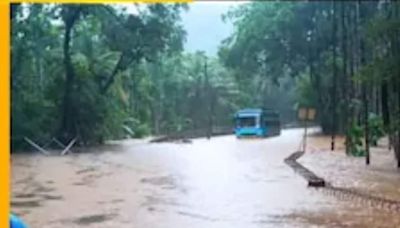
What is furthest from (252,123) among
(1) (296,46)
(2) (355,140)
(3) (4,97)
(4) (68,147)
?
(3) (4,97)

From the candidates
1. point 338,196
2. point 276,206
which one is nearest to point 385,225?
point 276,206

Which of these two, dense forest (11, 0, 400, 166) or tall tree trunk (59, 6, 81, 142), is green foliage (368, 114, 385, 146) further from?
tall tree trunk (59, 6, 81, 142)

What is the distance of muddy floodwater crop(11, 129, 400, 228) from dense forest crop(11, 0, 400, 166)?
135 inches

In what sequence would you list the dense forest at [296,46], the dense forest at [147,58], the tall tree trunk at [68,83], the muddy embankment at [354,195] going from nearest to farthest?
the muddy embankment at [354,195], the dense forest at [147,58], the tall tree trunk at [68,83], the dense forest at [296,46]

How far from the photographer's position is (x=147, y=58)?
142ft

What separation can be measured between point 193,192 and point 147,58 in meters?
25.8

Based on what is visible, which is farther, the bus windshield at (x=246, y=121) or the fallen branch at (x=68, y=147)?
the bus windshield at (x=246, y=121)

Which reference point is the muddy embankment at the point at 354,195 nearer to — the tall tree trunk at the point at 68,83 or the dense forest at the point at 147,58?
the dense forest at the point at 147,58

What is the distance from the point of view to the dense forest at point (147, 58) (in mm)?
33625

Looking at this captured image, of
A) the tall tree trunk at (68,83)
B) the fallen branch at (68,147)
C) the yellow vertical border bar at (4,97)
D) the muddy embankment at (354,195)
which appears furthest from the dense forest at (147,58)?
the yellow vertical border bar at (4,97)

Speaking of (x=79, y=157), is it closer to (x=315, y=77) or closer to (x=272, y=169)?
(x=272, y=169)

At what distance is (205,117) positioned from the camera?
74812 mm

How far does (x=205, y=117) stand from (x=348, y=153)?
44.3 m

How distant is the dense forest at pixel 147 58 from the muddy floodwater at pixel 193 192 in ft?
11.3
